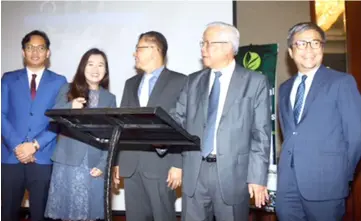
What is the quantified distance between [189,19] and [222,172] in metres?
2.24

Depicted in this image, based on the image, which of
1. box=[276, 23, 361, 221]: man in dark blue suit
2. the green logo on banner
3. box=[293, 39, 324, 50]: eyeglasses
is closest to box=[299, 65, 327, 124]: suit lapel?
box=[276, 23, 361, 221]: man in dark blue suit

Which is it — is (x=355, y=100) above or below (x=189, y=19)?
below

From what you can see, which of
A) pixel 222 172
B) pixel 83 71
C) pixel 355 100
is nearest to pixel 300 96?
pixel 355 100

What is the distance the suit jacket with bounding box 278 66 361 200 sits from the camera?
2291mm

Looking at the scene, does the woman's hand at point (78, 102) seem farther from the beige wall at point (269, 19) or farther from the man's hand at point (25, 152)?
the beige wall at point (269, 19)

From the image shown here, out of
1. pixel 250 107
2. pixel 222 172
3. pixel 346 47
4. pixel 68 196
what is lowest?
pixel 68 196

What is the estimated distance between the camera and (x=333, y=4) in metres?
4.14

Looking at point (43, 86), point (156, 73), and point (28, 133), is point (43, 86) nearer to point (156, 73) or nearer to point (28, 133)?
point (28, 133)

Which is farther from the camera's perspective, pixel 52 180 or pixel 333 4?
pixel 333 4

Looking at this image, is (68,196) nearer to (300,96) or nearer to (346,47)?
(300,96)

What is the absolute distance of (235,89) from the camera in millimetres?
2340

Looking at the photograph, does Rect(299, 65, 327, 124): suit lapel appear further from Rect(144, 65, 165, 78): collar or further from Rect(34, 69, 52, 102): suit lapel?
Rect(34, 69, 52, 102): suit lapel

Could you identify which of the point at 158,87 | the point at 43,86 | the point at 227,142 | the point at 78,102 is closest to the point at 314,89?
the point at 227,142

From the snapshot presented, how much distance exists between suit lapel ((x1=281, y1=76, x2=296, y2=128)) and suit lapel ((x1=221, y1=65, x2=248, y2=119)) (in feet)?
1.28
